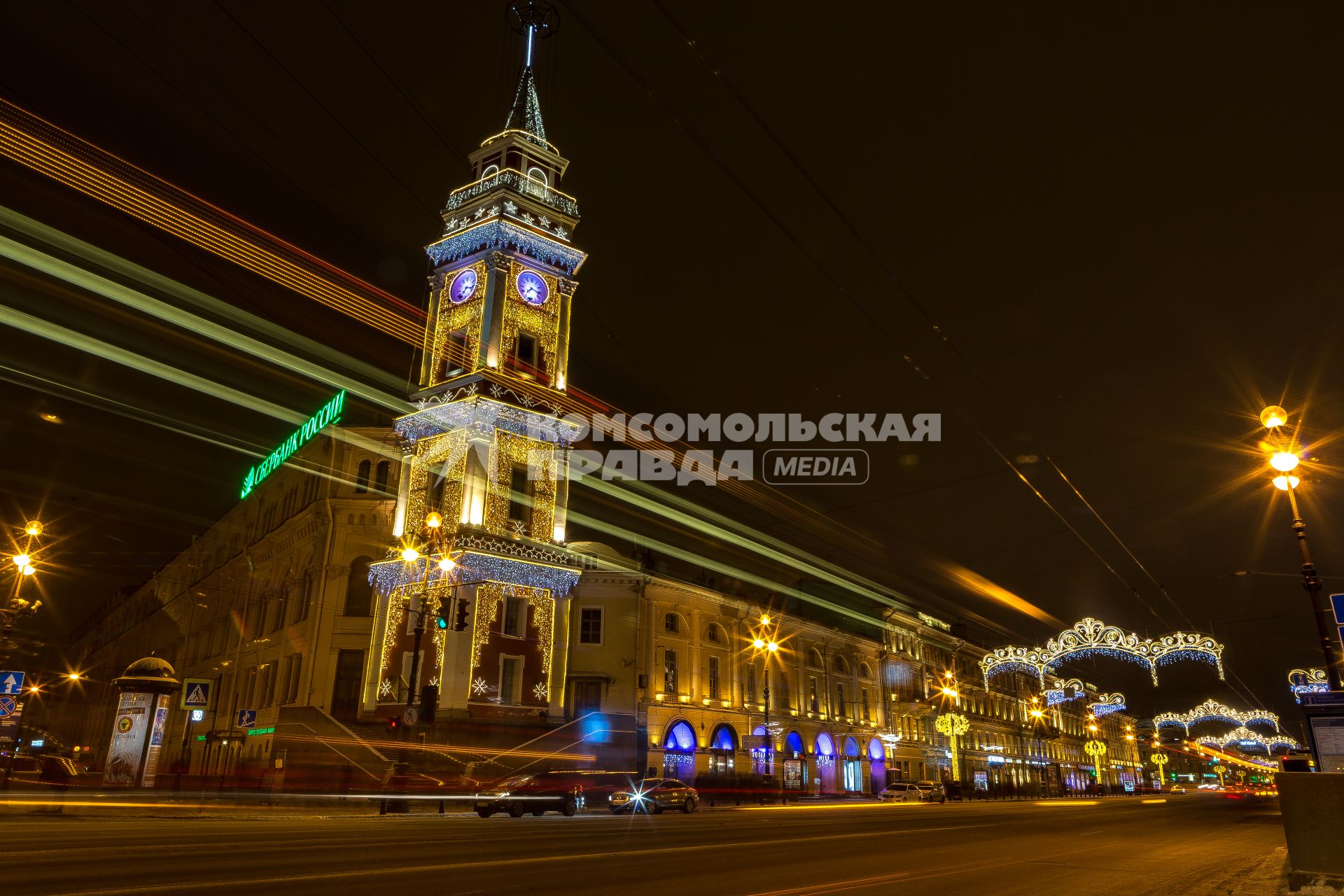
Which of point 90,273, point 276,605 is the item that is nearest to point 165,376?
point 90,273

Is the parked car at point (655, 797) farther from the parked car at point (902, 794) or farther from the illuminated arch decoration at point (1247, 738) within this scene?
the illuminated arch decoration at point (1247, 738)

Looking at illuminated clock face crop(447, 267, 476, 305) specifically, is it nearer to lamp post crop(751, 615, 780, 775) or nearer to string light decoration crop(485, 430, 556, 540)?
string light decoration crop(485, 430, 556, 540)

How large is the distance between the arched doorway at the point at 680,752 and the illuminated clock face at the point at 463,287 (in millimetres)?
23630

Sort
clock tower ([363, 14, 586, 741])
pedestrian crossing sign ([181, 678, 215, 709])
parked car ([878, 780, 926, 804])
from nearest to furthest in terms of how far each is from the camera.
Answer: pedestrian crossing sign ([181, 678, 215, 709]) < clock tower ([363, 14, 586, 741]) < parked car ([878, 780, 926, 804])

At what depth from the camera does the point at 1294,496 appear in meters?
15.4

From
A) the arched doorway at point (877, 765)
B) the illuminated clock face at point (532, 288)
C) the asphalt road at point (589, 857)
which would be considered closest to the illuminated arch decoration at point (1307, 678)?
the asphalt road at point (589, 857)

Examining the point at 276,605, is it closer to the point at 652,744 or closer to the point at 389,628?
the point at 389,628

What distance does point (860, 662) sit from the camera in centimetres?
6231

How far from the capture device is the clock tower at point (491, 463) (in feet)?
120

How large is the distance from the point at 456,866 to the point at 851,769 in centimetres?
5316

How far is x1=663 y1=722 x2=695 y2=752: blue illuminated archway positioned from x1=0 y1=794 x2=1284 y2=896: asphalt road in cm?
2213

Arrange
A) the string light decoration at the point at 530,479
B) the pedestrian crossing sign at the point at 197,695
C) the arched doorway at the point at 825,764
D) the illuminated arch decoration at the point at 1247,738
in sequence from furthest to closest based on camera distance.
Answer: the illuminated arch decoration at the point at 1247,738 → the arched doorway at the point at 825,764 → the string light decoration at the point at 530,479 → the pedestrian crossing sign at the point at 197,695

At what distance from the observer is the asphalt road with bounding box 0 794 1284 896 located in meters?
9.21

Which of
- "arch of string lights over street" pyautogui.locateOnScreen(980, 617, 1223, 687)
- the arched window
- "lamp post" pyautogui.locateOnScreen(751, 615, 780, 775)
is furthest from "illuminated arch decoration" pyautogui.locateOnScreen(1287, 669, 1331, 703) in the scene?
the arched window
